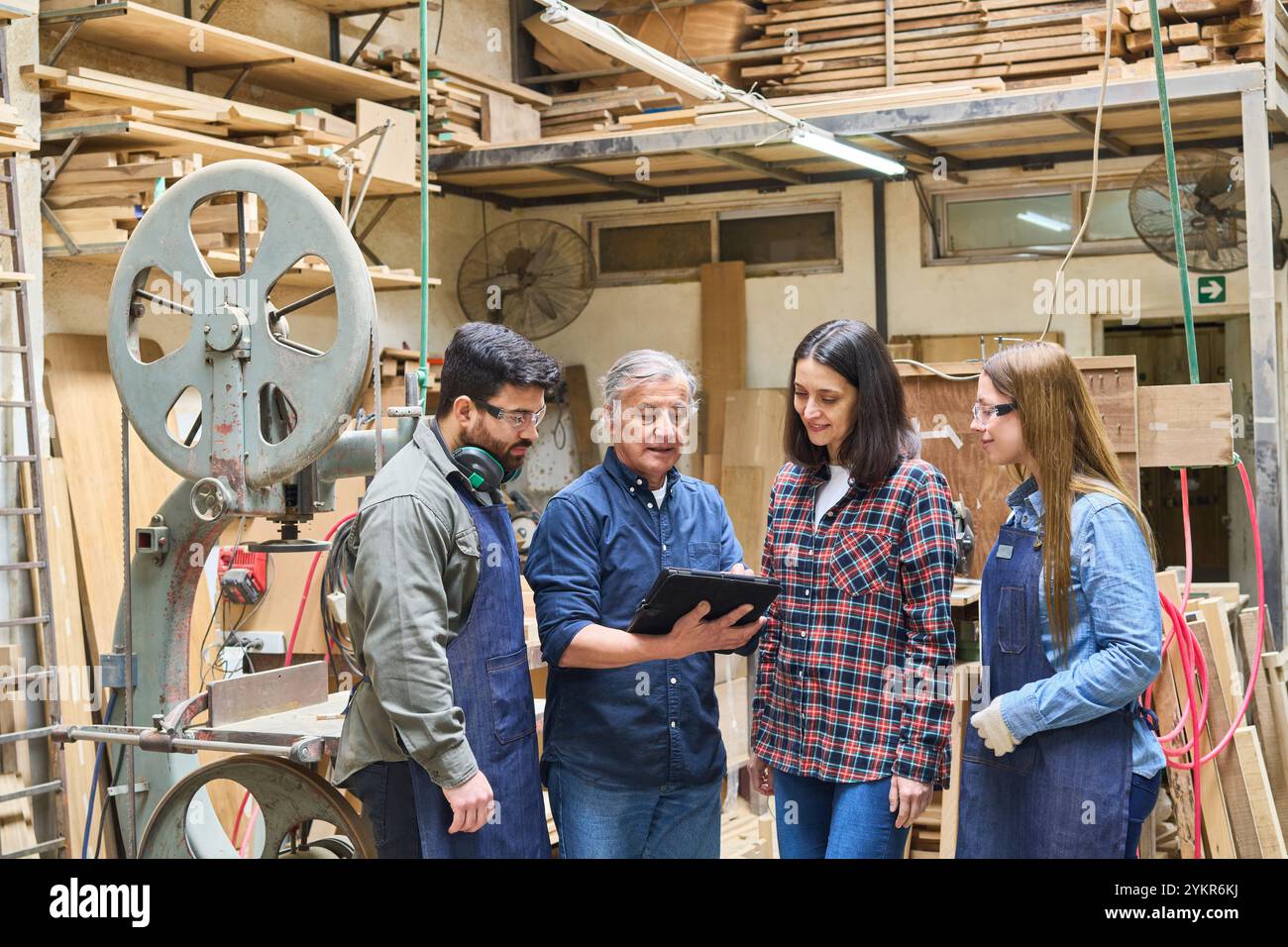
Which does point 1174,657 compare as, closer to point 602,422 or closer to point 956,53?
point 602,422

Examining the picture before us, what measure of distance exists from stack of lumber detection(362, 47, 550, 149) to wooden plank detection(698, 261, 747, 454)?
1.72 m

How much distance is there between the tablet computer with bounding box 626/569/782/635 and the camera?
99.9 inches

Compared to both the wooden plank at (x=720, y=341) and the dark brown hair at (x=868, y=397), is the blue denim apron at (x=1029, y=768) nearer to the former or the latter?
the dark brown hair at (x=868, y=397)

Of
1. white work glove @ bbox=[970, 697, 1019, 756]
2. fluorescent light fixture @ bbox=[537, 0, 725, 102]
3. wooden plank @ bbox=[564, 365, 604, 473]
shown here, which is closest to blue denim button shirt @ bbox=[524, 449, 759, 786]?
white work glove @ bbox=[970, 697, 1019, 756]

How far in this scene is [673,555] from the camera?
113 inches

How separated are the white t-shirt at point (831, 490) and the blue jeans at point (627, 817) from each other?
64 centimetres

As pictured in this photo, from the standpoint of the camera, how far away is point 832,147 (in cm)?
701

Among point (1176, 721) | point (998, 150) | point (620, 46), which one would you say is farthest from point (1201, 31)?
point (1176, 721)

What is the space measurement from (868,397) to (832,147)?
452 centimetres

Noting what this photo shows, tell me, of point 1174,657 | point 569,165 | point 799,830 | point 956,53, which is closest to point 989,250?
point 956,53

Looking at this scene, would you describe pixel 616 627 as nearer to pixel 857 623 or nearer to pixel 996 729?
pixel 857 623

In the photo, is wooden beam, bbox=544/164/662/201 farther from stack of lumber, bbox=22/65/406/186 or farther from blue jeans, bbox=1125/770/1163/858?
blue jeans, bbox=1125/770/1163/858

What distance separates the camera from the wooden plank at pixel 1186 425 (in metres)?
4.26
